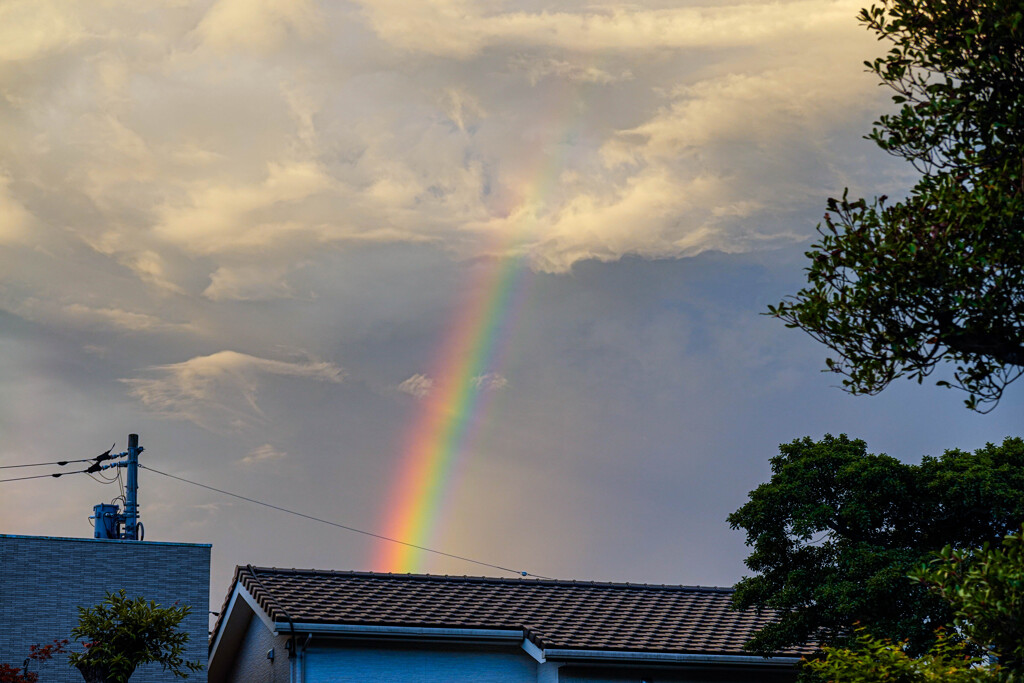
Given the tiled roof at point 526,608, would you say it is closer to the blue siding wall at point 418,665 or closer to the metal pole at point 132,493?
the blue siding wall at point 418,665

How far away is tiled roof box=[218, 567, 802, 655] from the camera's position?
22578 millimetres

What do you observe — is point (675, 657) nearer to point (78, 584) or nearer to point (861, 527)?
point (861, 527)

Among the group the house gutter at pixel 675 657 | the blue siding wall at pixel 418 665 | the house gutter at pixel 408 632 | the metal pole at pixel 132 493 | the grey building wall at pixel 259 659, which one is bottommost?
the house gutter at pixel 675 657

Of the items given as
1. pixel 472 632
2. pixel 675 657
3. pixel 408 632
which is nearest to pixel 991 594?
pixel 675 657

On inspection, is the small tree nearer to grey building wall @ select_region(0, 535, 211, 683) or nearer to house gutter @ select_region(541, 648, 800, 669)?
grey building wall @ select_region(0, 535, 211, 683)

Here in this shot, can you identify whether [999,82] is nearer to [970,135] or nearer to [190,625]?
[970,135]

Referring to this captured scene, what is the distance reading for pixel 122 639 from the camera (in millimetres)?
20219

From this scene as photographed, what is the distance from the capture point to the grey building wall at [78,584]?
2311 cm

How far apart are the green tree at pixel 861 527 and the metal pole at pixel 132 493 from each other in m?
17.4

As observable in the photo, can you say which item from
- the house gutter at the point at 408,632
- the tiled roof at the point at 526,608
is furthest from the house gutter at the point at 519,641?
the tiled roof at the point at 526,608

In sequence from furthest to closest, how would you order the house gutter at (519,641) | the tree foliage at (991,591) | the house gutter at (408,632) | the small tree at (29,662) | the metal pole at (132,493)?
the metal pole at (132,493), the house gutter at (519,641), the house gutter at (408,632), the small tree at (29,662), the tree foliage at (991,591)

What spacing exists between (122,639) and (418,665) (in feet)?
18.8

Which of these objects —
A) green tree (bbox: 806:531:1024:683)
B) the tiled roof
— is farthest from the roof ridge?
green tree (bbox: 806:531:1024:683)

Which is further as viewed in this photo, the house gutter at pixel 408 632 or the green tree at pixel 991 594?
the house gutter at pixel 408 632
